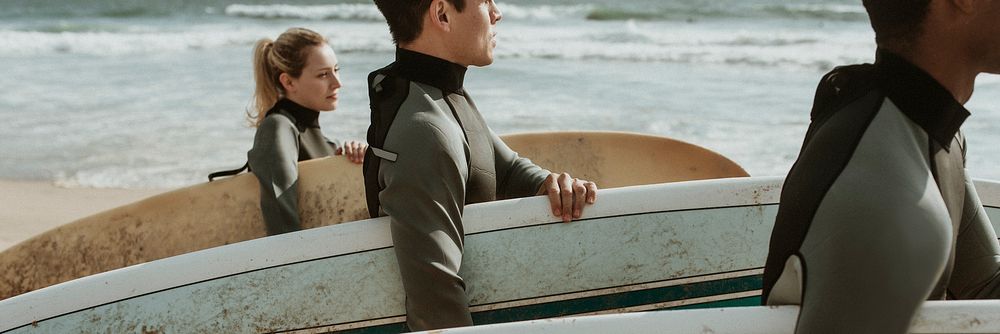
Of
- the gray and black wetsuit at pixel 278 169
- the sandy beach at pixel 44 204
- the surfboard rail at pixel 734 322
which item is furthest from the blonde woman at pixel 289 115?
the sandy beach at pixel 44 204

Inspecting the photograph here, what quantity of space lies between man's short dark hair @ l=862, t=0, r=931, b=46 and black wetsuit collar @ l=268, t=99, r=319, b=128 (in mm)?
2531

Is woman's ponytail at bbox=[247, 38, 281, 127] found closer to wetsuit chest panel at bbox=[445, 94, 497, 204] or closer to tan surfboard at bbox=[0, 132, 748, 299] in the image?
tan surfboard at bbox=[0, 132, 748, 299]

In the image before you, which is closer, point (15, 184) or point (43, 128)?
point (15, 184)

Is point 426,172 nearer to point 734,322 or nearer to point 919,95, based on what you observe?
point 734,322

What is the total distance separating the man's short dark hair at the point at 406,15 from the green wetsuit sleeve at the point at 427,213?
0.21 metres

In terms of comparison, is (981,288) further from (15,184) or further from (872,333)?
(15,184)

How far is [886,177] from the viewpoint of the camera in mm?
1183

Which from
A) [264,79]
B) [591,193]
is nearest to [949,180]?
[591,193]

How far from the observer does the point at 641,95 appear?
9555 millimetres

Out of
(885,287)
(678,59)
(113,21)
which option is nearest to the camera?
(885,287)

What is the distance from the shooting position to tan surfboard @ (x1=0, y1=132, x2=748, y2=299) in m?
3.30

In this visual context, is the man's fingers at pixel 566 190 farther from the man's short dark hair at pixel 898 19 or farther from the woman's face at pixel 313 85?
the woman's face at pixel 313 85

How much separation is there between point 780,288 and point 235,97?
8648 millimetres

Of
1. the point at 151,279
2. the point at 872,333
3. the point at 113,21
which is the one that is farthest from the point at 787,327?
the point at 113,21
